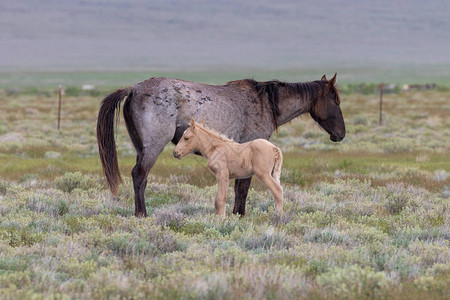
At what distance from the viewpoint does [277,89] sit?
8.95m

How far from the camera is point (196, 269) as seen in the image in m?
5.15

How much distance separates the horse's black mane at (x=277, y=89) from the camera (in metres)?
8.79

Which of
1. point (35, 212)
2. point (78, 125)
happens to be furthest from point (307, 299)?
point (78, 125)

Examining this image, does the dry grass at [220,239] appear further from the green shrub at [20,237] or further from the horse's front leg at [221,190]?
the horse's front leg at [221,190]

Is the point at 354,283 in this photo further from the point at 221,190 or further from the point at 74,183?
the point at 74,183

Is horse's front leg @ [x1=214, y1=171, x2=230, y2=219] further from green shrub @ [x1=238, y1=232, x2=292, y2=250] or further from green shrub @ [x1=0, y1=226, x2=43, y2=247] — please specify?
green shrub @ [x1=0, y1=226, x2=43, y2=247]

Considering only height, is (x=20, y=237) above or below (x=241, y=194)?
below

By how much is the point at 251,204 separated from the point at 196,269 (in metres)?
4.41

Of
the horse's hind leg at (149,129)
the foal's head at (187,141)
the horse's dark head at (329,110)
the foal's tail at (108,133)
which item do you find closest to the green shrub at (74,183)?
the foal's tail at (108,133)

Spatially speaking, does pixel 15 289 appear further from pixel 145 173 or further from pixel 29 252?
pixel 145 173

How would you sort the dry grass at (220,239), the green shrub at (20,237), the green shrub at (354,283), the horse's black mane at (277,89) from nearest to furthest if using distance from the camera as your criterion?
1. the green shrub at (354,283)
2. the dry grass at (220,239)
3. the green shrub at (20,237)
4. the horse's black mane at (277,89)

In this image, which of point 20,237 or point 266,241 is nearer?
point 20,237

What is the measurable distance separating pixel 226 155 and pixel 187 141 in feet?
1.81

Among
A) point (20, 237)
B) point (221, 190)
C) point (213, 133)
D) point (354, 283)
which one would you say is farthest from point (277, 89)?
point (354, 283)
